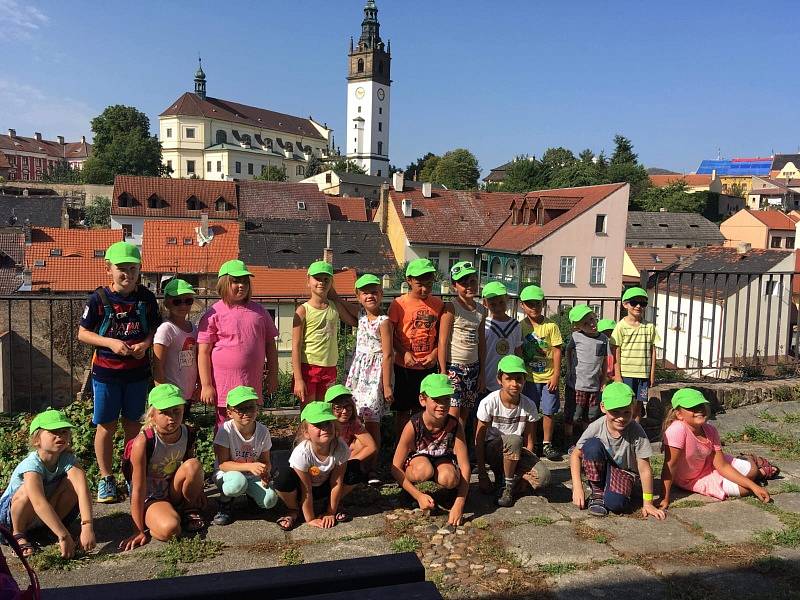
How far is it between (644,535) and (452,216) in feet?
140

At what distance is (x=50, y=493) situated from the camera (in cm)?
380

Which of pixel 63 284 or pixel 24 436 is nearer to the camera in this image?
pixel 24 436

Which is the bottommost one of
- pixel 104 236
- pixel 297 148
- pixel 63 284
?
pixel 63 284

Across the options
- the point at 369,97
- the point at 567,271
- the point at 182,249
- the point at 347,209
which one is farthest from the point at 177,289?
A: the point at 369,97

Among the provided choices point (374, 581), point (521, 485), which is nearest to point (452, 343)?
point (521, 485)

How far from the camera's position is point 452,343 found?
16.7 feet

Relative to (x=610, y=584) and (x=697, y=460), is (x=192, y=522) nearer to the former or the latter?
(x=610, y=584)

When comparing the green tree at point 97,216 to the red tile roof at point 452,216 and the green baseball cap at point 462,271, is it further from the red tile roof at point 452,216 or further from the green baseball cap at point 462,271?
the green baseball cap at point 462,271

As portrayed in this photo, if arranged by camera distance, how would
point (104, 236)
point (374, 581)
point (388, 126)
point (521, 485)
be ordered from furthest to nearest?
point (388, 126) → point (104, 236) → point (521, 485) → point (374, 581)

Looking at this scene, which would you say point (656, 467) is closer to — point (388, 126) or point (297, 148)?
point (388, 126)

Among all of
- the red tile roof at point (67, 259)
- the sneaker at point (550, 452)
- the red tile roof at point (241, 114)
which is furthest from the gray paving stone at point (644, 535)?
the red tile roof at point (241, 114)

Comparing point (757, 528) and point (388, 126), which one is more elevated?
point (388, 126)

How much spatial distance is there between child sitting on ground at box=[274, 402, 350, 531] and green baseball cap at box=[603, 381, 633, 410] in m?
1.83

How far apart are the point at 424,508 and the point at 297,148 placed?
12206 centimetres
